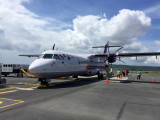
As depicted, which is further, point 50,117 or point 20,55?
point 20,55

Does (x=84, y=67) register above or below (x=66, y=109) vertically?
above

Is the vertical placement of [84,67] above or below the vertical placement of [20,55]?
below

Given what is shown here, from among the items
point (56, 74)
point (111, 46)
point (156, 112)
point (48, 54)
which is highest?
point (111, 46)

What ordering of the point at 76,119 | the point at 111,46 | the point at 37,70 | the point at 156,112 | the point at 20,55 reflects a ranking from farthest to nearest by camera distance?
the point at 111,46 → the point at 20,55 → the point at 37,70 → the point at 156,112 → the point at 76,119

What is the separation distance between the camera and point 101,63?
25375 millimetres

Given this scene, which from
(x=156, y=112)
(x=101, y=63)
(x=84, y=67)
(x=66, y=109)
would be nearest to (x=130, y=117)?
(x=156, y=112)

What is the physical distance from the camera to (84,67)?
20.2 meters

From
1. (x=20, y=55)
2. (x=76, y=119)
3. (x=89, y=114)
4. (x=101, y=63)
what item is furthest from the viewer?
(x=20, y=55)

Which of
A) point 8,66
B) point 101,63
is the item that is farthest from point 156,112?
point 8,66

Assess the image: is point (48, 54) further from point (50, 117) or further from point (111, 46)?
point (111, 46)

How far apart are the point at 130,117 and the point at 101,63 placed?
67.1 feet

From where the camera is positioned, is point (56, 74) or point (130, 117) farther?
point (56, 74)

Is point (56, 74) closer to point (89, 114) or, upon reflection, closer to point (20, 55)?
point (89, 114)

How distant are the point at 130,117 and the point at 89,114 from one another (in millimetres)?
1553
